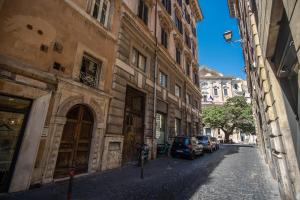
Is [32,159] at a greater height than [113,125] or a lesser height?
lesser

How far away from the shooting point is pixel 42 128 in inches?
228

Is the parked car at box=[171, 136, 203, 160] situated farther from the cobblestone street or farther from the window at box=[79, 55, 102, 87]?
the window at box=[79, 55, 102, 87]

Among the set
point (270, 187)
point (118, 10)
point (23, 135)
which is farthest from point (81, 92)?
point (270, 187)

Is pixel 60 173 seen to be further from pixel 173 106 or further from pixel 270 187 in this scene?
pixel 173 106

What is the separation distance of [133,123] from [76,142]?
165 inches

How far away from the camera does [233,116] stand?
110 ft

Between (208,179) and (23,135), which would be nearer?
(23,135)

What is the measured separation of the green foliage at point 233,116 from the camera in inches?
1283

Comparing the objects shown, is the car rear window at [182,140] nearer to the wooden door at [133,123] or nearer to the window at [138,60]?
the wooden door at [133,123]

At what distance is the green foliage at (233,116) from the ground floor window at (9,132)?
33.7 m

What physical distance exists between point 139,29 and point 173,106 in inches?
308

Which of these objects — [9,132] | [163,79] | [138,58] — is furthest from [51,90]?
[163,79]

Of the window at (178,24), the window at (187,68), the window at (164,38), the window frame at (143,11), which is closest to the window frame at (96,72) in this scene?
the window frame at (143,11)

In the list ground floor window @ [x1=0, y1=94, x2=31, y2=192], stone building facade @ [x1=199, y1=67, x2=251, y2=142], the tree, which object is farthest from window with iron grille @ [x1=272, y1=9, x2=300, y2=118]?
stone building facade @ [x1=199, y1=67, x2=251, y2=142]
